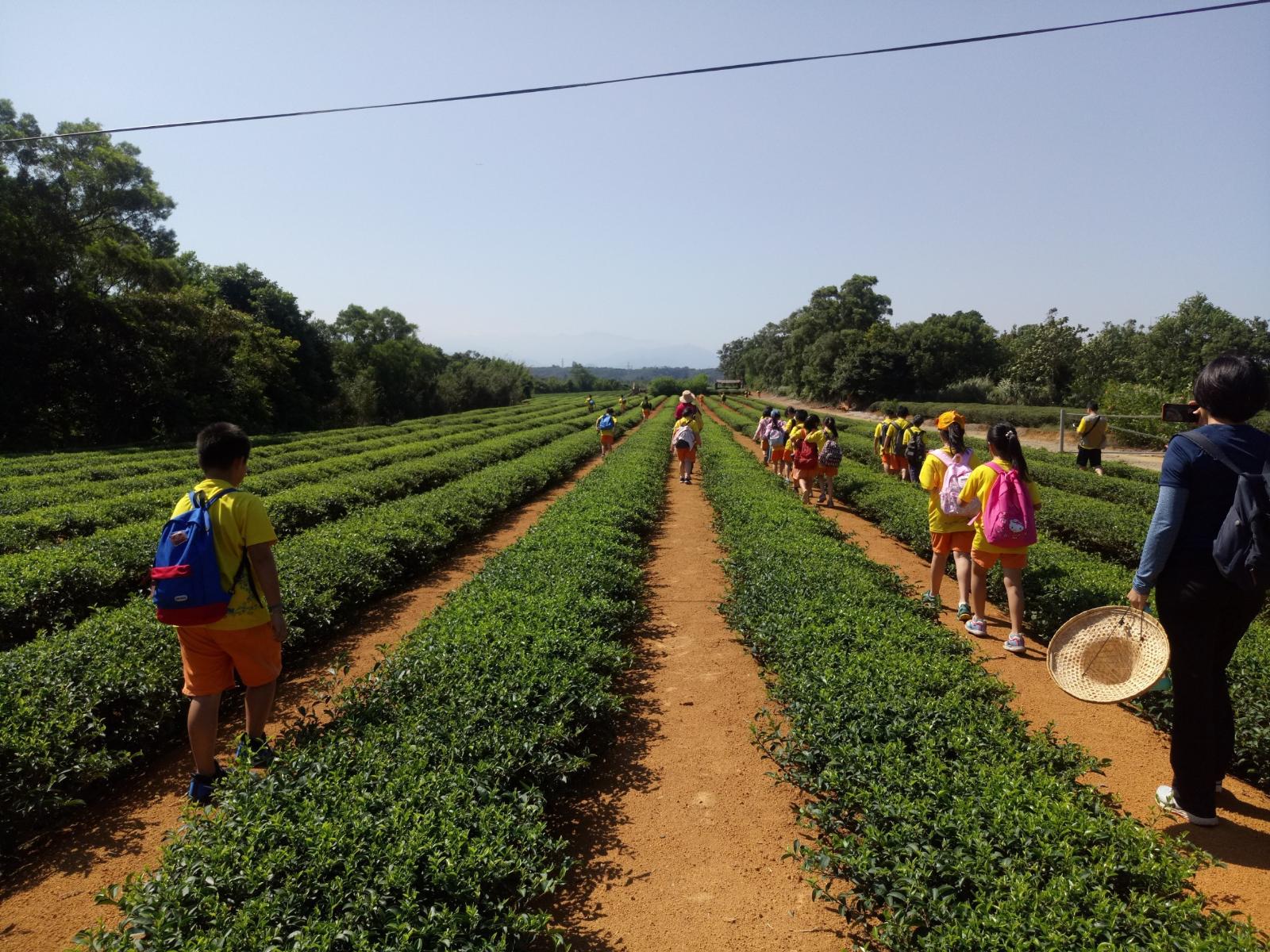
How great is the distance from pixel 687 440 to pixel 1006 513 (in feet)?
31.4

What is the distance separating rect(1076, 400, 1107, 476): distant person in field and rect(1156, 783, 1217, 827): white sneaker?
12.8 metres

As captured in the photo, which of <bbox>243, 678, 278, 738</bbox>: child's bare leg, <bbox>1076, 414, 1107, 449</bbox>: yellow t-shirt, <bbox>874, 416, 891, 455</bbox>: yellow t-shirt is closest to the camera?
<bbox>243, 678, 278, 738</bbox>: child's bare leg

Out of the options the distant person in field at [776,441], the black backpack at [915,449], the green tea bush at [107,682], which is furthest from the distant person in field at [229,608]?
the distant person in field at [776,441]

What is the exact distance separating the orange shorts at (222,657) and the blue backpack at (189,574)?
6.6 inches

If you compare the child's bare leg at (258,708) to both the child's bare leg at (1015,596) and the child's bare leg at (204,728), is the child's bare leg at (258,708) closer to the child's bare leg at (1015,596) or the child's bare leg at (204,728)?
the child's bare leg at (204,728)

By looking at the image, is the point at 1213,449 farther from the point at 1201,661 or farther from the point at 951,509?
the point at 951,509

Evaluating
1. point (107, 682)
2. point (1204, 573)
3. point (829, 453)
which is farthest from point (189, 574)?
point (829, 453)

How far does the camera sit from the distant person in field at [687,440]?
47.3 feet

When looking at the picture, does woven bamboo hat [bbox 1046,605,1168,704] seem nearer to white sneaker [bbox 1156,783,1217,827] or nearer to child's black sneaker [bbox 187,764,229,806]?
white sneaker [bbox 1156,783,1217,827]

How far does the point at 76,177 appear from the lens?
83.8 ft

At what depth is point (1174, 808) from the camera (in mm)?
3348

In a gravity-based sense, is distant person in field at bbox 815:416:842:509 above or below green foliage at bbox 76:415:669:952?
above

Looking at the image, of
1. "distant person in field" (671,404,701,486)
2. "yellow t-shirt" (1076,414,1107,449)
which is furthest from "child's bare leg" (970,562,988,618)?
"yellow t-shirt" (1076,414,1107,449)

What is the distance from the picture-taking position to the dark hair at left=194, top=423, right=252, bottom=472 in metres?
3.43
